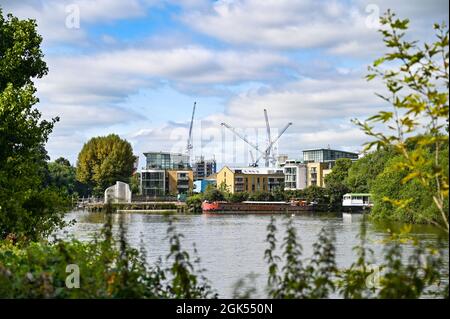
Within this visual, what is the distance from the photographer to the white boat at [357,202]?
100250mm

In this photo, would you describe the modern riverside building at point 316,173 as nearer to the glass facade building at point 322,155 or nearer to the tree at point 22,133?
the glass facade building at point 322,155

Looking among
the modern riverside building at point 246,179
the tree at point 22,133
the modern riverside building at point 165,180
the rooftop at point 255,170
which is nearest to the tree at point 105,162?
the modern riverside building at point 165,180

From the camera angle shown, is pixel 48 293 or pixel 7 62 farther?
pixel 7 62

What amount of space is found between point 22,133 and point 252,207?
9456cm

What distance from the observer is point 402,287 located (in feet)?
19.0

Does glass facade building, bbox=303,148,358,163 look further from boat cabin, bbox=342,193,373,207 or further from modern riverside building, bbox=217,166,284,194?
boat cabin, bbox=342,193,373,207

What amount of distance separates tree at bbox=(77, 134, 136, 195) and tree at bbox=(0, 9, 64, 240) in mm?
97265

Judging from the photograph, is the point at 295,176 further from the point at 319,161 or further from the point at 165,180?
the point at 165,180

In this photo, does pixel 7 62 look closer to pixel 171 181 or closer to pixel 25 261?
pixel 25 261

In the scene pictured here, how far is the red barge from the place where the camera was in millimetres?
109812

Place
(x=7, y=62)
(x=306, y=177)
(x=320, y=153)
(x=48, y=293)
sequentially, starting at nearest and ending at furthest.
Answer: (x=48, y=293), (x=7, y=62), (x=306, y=177), (x=320, y=153)

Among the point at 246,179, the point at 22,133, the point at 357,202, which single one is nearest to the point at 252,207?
the point at 357,202
